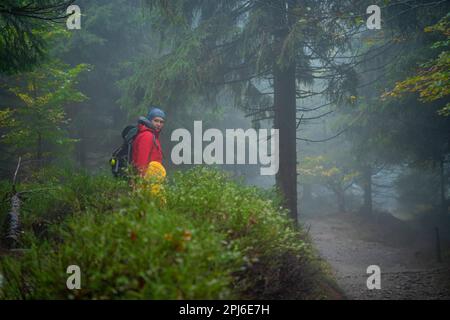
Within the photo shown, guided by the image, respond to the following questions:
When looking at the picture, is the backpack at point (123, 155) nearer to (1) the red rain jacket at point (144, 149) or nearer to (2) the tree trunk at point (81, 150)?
(1) the red rain jacket at point (144, 149)

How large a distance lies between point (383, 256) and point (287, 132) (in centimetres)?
803

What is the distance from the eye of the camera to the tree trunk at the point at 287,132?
8.43 m

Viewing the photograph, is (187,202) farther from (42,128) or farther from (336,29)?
(42,128)

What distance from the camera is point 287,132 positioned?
8500mm

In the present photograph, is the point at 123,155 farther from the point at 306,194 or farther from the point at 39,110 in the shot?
the point at 306,194

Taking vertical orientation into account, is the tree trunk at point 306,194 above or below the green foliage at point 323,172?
below

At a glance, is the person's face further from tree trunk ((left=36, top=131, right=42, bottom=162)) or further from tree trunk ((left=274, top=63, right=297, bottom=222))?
tree trunk ((left=36, top=131, right=42, bottom=162))

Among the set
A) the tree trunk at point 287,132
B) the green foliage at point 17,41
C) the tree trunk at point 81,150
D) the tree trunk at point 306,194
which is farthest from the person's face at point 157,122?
the tree trunk at point 306,194

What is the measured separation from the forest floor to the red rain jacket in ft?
13.9

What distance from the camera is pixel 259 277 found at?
343 centimetres

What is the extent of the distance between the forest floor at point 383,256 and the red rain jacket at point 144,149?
4.25m

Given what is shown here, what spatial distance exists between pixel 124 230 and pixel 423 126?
40.7 feet
